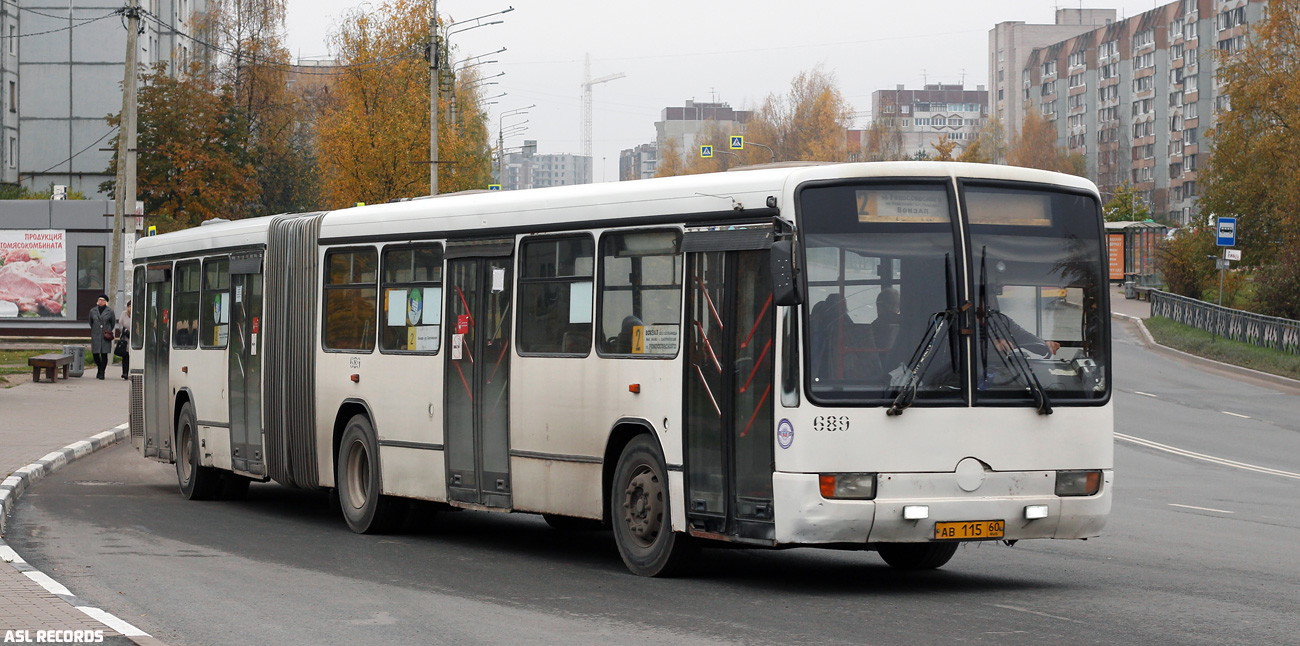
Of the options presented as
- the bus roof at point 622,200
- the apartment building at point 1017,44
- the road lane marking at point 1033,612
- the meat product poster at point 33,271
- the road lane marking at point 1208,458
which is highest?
the apartment building at point 1017,44

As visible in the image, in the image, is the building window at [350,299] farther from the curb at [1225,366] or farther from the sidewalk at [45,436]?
the curb at [1225,366]

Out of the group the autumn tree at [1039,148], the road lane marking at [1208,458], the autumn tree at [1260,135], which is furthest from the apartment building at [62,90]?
the autumn tree at [1039,148]

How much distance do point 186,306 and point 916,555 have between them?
396 inches

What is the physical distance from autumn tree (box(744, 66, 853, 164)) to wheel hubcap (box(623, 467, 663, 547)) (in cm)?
Answer: 9222

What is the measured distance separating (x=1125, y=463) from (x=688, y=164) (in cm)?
12985

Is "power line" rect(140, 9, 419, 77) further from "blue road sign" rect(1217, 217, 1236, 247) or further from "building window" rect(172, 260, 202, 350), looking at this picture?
"building window" rect(172, 260, 202, 350)

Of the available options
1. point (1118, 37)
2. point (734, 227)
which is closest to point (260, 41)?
point (734, 227)

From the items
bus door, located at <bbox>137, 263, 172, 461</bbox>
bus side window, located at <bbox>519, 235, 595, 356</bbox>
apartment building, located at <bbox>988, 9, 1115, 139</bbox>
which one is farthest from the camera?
apartment building, located at <bbox>988, 9, 1115, 139</bbox>

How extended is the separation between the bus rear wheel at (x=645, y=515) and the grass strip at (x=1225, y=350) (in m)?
31.8

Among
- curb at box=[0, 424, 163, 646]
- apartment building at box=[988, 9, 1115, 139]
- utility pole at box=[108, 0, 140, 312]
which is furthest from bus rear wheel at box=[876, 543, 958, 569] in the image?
apartment building at box=[988, 9, 1115, 139]

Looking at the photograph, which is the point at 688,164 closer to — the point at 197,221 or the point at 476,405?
the point at 197,221

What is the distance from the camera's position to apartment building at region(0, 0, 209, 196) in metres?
73.6

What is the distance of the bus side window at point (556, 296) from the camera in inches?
464

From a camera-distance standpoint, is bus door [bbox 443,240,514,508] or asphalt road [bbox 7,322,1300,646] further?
bus door [bbox 443,240,514,508]
